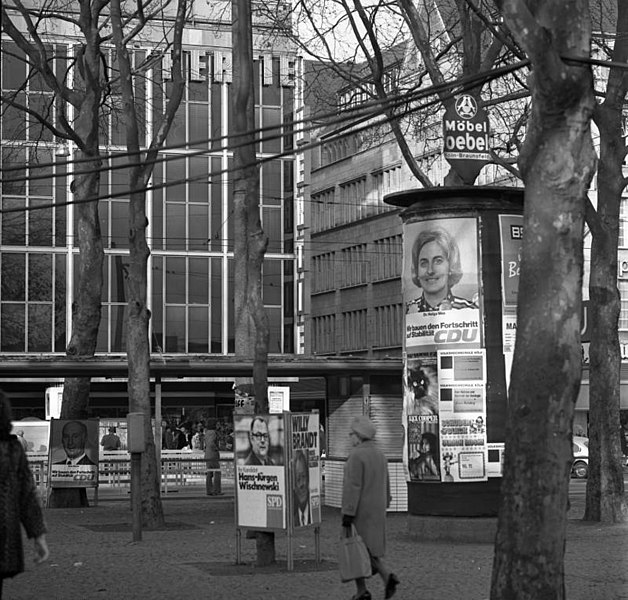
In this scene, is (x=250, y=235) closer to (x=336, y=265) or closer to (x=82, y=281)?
(x=82, y=281)

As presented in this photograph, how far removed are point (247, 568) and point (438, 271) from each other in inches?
202

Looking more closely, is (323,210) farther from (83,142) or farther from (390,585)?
(390,585)

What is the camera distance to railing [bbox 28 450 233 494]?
115 feet

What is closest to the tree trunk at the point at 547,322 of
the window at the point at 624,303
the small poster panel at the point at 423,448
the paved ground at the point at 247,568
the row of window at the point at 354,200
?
the paved ground at the point at 247,568

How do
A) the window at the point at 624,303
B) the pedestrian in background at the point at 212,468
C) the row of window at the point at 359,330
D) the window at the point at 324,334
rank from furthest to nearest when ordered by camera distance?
the window at the point at 324,334 → the row of window at the point at 359,330 → the window at the point at 624,303 → the pedestrian in background at the point at 212,468

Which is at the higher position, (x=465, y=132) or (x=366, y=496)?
(x=465, y=132)

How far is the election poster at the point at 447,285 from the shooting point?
18984 millimetres

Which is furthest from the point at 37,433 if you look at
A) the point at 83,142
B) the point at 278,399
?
the point at 83,142

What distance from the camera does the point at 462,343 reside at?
19.0 m

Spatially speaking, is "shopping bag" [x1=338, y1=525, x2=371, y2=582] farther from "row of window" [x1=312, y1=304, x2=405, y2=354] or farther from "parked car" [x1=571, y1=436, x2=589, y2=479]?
"row of window" [x1=312, y1=304, x2=405, y2=354]

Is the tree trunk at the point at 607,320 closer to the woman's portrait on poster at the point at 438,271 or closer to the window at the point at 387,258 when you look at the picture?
the woman's portrait on poster at the point at 438,271

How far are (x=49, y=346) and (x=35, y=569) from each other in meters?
35.2

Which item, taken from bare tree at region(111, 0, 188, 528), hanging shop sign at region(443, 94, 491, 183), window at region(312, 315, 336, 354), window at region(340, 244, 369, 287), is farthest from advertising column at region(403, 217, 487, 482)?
window at region(312, 315, 336, 354)

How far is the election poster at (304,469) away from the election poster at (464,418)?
3191 mm
